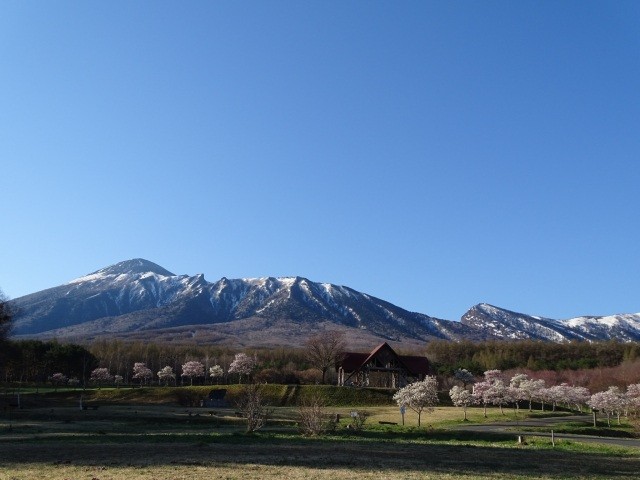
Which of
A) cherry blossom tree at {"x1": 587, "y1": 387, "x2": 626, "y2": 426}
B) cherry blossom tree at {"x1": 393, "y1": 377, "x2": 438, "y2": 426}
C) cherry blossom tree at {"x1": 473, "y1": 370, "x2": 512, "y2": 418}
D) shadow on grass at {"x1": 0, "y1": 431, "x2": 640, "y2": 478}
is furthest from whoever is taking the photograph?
cherry blossom tree at {"x1": 473, "y1": 370, "x2": 512, "y2": 418}

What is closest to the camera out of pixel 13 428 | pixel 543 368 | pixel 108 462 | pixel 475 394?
pixel 108 462

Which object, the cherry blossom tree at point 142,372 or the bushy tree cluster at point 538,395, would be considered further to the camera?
the cherry blossom tree at point 142,372

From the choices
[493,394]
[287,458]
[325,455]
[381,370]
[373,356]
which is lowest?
[493,394]

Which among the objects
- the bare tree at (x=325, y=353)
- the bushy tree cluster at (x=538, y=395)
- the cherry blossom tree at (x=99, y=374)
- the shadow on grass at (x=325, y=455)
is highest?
the bare tree at (x=325, y=353)

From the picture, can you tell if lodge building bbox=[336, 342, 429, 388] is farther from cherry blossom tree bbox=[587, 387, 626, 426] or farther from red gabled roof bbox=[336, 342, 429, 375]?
cherry blossom tree bbox=[587, 387, 626, 426]

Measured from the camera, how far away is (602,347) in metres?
174

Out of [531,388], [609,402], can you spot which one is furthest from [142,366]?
[609,402]

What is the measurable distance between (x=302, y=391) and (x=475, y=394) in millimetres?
24906

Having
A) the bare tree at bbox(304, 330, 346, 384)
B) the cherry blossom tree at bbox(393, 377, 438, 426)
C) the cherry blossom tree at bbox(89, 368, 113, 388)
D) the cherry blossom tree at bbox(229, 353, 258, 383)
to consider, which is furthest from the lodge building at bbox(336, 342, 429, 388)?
the cherry blossom tree at bbox(89, 368, 113, 388)

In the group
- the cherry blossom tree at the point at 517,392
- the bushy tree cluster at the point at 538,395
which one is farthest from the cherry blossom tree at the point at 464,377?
the cherry blossom tree at the point at 517,392

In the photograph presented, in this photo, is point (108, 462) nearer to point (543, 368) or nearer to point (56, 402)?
point (56, 402)

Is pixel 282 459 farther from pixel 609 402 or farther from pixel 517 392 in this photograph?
pixel 517 392

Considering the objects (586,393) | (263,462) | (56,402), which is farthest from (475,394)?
(263,462)

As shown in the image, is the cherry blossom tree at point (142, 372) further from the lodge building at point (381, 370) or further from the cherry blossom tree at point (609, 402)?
the cherry blossom tree at point (609, 402)
